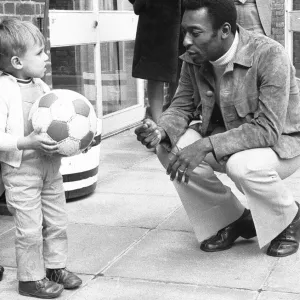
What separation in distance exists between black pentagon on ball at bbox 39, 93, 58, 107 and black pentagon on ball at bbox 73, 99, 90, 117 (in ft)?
0.33

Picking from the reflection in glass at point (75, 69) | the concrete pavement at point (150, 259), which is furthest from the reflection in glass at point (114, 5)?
the concrete pavement at point (150, 259)

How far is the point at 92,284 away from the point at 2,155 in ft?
2.55

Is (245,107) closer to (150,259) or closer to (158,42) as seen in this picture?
(150,259)

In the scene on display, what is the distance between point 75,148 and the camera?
11.4 feet

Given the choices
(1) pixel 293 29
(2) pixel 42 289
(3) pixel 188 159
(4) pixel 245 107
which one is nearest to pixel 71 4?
(4) pixel 245 107

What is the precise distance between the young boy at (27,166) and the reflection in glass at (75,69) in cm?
323

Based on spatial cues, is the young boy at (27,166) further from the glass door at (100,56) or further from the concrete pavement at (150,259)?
the glass door at (100,56)

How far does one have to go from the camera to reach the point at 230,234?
168 inches

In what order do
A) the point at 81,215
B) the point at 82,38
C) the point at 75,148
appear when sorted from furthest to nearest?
the point at 82,38 → the point at 81,215 → the point at 75,148

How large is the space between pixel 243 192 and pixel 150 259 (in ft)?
2.04

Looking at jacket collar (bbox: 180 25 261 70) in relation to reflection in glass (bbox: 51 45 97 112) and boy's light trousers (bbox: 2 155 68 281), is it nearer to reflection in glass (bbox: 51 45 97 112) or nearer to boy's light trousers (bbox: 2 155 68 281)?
boy's light trousers (bbox: 2 155 68 281)

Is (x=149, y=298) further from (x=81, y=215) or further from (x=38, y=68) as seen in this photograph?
(x=81, y=215)

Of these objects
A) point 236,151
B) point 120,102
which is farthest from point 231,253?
point 120,102

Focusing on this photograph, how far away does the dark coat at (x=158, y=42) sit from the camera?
6500mm
